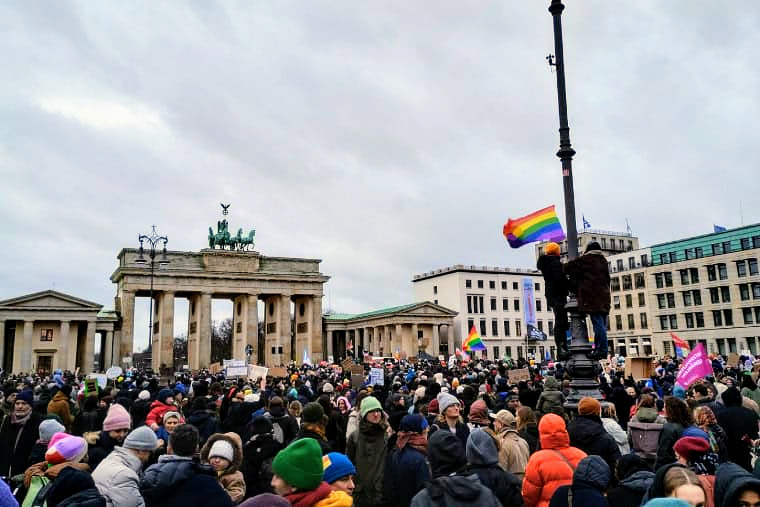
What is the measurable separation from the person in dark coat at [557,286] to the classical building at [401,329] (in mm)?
71023

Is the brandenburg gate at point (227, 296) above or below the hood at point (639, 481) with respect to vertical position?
above

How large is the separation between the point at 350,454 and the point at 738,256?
77.9 meters

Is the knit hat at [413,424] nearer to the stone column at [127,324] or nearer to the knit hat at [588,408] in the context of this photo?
the knit hat at [588,408]

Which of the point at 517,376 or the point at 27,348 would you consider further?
the point at 27,348

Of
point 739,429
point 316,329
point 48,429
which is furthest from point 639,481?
point 316,329

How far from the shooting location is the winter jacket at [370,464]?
644cm

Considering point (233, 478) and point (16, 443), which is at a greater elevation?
point (233, 478)

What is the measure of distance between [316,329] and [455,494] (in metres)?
78.0

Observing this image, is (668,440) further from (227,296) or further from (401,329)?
(401,329)

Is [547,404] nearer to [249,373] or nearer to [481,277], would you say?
[249,373]

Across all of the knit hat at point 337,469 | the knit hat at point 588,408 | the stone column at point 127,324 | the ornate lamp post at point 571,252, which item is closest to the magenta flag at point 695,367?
the ornate lamp post at point 571,252

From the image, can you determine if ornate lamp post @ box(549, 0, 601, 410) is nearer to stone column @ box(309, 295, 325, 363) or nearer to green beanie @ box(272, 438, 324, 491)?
green beanie @ box(272, 438, 324, 491)

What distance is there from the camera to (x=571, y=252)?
420 inches

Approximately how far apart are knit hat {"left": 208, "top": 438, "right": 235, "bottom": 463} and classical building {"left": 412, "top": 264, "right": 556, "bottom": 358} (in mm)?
88298
